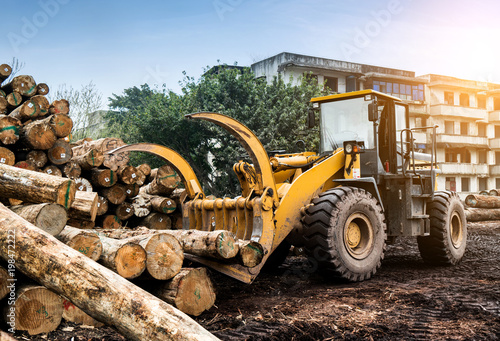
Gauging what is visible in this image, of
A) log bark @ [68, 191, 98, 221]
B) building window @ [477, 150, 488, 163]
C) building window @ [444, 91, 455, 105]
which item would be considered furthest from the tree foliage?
building window @ [477, 150, 488, 163]

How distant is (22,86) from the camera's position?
10.2 m

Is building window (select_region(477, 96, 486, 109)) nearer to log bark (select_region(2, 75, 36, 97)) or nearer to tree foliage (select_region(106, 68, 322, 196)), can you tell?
tree foliage (select_region(106, 68, 322, 196))

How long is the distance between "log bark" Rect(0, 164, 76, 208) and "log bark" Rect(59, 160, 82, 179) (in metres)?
3.42

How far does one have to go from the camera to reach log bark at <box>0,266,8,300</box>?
376 cm

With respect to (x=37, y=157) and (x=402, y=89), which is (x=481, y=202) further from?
(x=402, y=89)

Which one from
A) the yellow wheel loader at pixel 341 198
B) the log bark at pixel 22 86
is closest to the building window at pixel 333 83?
the yellow wheel loader at pixel 341 198

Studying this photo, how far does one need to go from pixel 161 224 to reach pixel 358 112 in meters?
4.48

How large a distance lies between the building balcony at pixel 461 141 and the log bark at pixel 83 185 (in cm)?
Answer: 3377

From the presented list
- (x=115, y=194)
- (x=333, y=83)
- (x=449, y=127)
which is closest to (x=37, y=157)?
(x=115, y=194)

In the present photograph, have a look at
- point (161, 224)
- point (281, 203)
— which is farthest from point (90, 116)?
point (281, 203)

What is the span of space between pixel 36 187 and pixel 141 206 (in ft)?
15.8

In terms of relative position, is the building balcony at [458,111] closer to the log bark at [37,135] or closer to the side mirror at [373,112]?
the side mirror at [373,112]

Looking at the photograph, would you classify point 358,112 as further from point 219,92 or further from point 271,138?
point 219,92

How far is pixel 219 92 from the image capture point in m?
21.8
